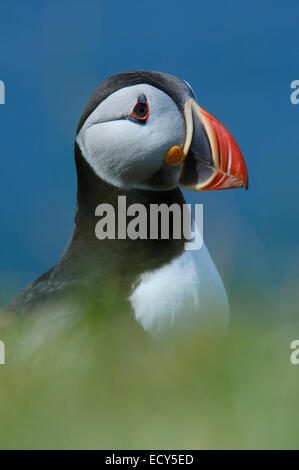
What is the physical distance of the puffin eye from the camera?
3379mm

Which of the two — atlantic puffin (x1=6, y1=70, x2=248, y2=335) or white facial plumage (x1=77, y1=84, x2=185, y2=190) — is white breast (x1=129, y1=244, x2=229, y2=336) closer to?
atlantic puffin (x1=6, y1=70, x2=248, y2=335)

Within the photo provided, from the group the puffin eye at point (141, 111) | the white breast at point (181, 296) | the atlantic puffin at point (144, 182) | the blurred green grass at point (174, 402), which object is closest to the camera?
the blurred green grass at point (174, 402)

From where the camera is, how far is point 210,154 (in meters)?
3.49

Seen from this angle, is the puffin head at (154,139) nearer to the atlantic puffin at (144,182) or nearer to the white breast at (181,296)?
the atlantic puffin at (144,182)

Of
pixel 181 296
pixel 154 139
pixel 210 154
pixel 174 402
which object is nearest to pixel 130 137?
pixel 154 139

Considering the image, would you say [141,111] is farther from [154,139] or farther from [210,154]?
[210,154]

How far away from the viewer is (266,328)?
2.06m

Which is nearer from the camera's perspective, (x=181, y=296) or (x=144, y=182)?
(x=181, y=296)

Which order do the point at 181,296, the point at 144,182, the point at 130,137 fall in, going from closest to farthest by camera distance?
the point at 181,296, the point at 130,137, the point at 144,182

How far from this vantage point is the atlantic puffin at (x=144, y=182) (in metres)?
3.19

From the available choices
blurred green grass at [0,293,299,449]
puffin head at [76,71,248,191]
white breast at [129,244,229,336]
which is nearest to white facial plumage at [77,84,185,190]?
puffin head at [76,71,248,191]

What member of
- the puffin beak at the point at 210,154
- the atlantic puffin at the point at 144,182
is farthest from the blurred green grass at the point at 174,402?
the puffin beak at the point at 210,154

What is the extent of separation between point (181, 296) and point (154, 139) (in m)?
0.85

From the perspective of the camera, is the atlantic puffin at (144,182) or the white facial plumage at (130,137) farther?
the white facial plumage at (130,137)
